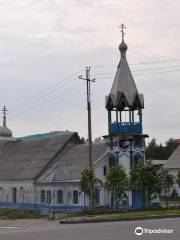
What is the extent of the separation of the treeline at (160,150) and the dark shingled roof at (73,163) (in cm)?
6613

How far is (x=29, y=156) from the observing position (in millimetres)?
63188

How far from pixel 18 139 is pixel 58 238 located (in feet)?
167

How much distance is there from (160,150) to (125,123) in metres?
77.9

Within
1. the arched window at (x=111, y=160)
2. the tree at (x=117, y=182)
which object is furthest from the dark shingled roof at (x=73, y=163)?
the tree at (x=117, y=182)

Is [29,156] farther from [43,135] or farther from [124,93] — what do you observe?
[124,93]

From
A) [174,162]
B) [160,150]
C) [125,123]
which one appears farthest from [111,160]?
[160,150]

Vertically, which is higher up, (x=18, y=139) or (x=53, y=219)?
(x=18, y=139)

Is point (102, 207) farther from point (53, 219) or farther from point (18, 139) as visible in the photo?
point (18, 139)

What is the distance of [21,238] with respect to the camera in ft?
77.3

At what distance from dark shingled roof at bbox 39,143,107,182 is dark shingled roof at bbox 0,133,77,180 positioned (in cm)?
95

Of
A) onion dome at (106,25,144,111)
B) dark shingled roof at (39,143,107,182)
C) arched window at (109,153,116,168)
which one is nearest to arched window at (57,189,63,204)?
dark shingled roof at (39,143,107,182)

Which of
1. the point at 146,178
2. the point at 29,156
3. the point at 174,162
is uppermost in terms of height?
the point at 174,162

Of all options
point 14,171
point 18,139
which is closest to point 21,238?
point 14,171

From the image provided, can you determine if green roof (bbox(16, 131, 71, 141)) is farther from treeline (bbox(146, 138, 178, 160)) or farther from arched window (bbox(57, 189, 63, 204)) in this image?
treeline (bbox(146, 138, 178, 160))
